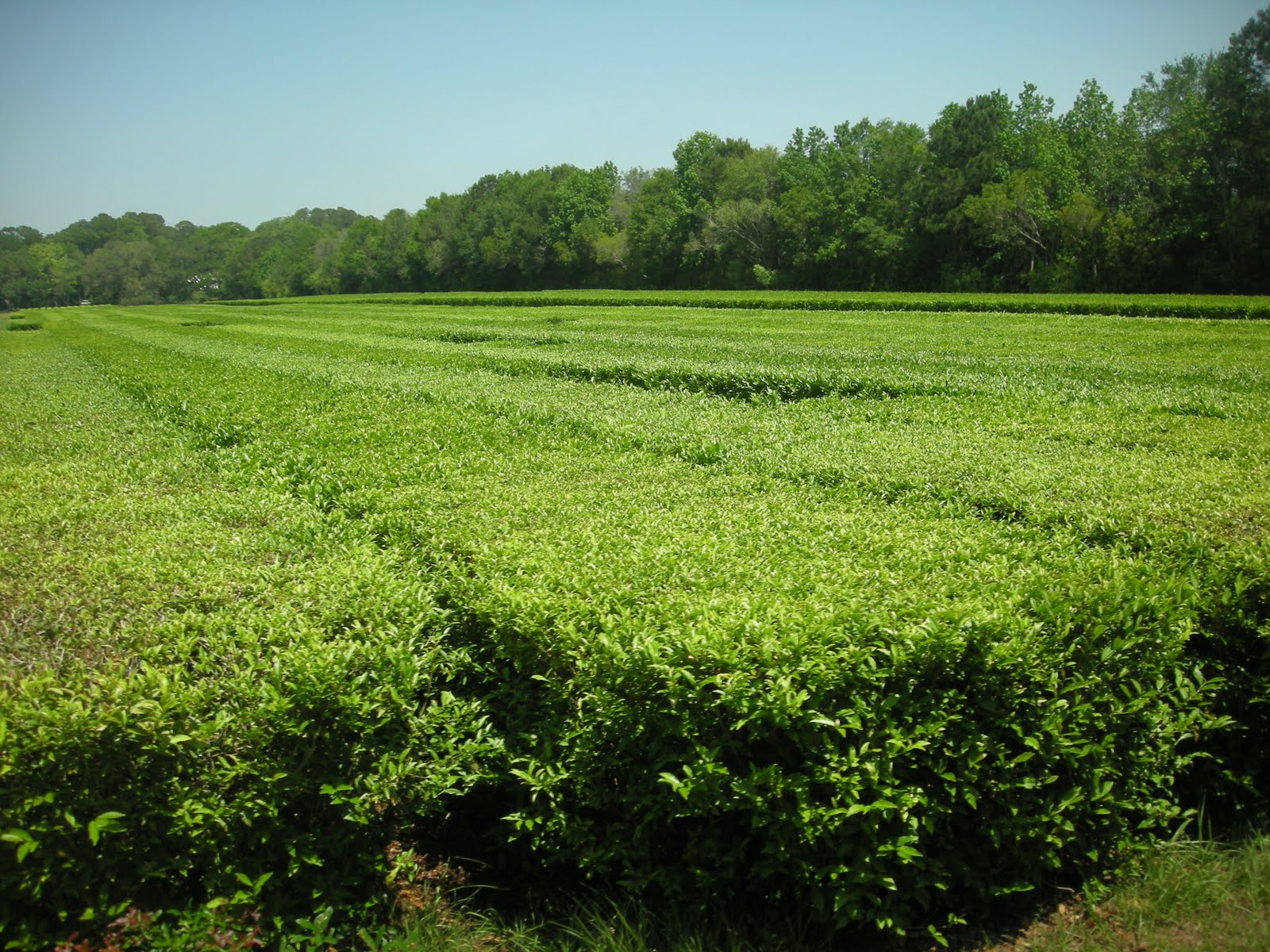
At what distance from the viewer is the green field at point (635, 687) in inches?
118

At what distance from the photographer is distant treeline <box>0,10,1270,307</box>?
37812mm

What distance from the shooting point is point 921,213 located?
50.8m

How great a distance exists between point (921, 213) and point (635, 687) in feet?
176

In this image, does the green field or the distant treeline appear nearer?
the green field

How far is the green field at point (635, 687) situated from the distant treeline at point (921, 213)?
3945 cm

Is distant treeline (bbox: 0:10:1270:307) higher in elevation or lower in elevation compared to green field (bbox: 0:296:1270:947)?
higher

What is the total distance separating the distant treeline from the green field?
129 feet

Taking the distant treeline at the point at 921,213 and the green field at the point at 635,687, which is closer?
the green field at the point at 635,687

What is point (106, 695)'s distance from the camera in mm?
2924

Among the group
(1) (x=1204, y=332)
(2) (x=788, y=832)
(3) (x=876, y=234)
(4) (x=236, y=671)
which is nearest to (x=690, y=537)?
(2) (x=788, y=832)

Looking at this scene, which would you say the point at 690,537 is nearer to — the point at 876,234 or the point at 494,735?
the point at 494,735

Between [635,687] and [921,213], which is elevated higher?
[921,213]

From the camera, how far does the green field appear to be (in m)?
3.01

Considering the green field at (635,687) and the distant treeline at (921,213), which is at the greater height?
the distant treeline at (921,213)
